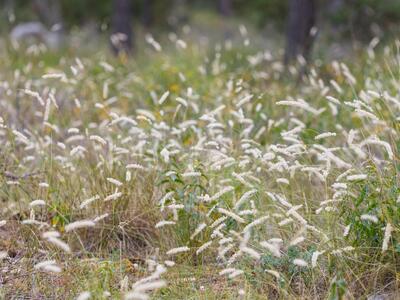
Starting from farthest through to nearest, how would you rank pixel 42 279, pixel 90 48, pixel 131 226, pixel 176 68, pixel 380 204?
pixel 90 48
pixel 176 68
pixel 131 226
pixel 42 279
pixel 380 204

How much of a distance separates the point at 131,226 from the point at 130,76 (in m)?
4.04

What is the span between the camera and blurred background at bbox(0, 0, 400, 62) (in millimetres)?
8852

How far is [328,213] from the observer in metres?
3.59

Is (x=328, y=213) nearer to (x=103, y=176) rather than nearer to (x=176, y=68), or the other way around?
(x=103, y=176)

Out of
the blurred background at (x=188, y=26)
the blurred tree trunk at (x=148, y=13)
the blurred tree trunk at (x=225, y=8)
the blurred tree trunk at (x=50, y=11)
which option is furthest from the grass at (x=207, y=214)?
the blurred tree trunk at (x=225, y=8)

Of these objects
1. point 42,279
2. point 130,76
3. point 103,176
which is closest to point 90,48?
point 130,76

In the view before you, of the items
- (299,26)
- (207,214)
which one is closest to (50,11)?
(299,26)

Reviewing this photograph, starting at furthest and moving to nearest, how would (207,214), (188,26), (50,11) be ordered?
(50,11) → (188,26) → (207,214)

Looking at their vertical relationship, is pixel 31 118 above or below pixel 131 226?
below

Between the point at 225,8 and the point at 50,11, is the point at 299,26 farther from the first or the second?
the point at 225,8

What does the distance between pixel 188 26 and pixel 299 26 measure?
291 inches

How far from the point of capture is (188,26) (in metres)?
15.9

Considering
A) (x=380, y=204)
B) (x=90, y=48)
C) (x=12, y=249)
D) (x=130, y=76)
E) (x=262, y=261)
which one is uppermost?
(x=380, y=204)

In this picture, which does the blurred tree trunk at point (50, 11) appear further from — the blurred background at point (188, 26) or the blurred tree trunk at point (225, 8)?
the blurred tree trunk at point (225, 8)
